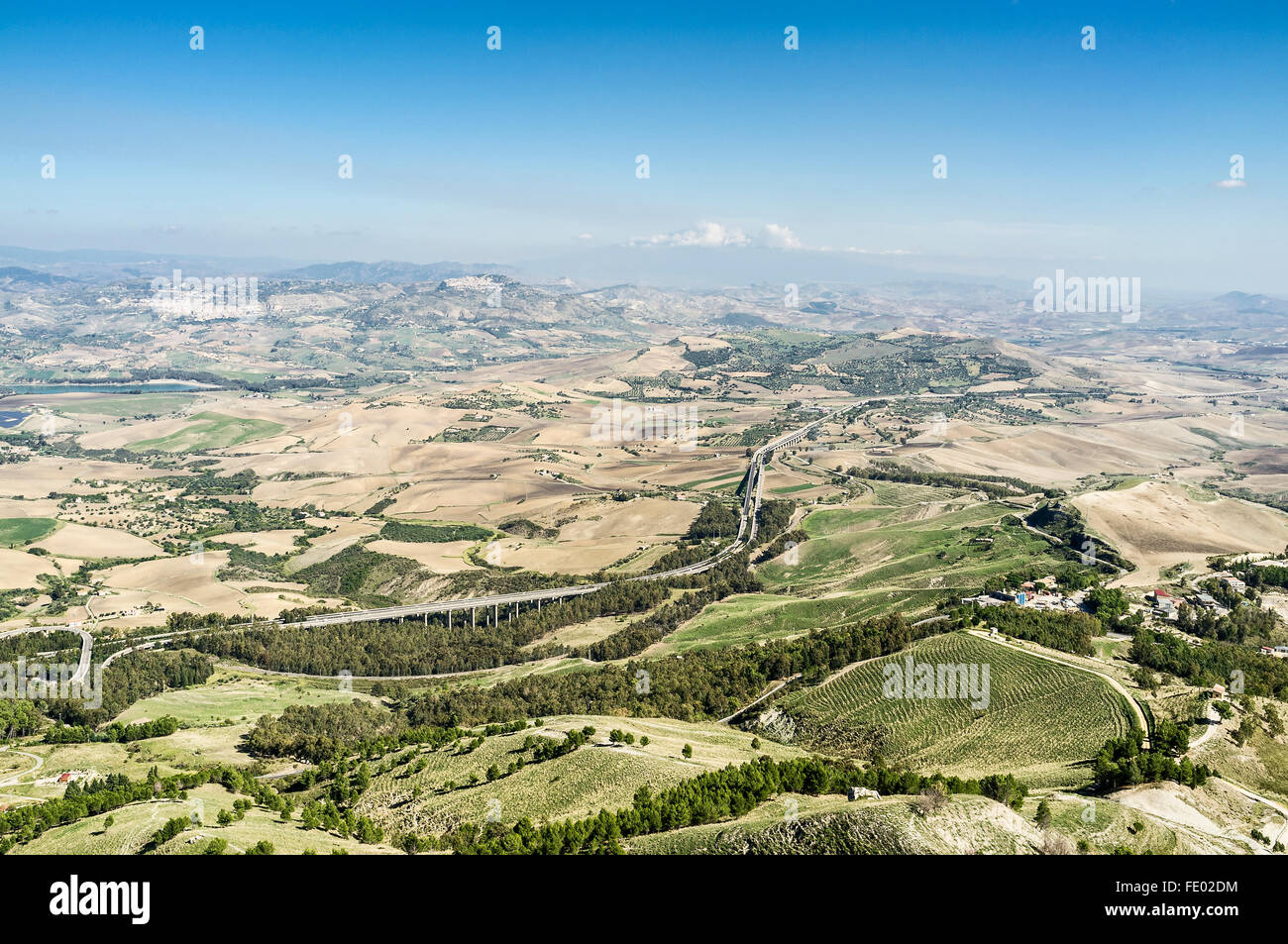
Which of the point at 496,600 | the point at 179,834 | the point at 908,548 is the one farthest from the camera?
the point at 908,548

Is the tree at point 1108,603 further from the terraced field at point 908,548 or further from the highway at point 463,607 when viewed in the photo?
the highway at point 463,607

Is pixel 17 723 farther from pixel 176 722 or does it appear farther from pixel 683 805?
pixel 683 805

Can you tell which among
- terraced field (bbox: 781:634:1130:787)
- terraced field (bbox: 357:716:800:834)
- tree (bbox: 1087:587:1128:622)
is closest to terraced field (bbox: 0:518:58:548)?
terraced field (bbox: 357:716:800:834)

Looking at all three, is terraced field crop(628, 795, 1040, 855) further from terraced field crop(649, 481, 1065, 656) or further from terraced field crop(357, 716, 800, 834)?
terraced field crop(649, 481, 1065, 656)

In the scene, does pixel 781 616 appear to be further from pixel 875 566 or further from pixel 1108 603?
pixel 1108 603

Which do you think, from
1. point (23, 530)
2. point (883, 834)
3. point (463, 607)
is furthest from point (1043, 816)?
point (23, 530)
